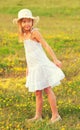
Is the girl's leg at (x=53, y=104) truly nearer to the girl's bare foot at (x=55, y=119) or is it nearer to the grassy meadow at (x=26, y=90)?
the girl's bare foot at (x=55, y=119)

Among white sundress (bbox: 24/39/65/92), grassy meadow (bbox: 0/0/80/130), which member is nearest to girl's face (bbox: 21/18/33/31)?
white sundress (bbox: 24/39/65/92)

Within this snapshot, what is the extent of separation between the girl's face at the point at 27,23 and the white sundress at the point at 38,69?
8.1 inches

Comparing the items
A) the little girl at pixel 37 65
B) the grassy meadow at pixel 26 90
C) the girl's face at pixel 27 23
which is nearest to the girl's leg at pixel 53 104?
the little girl at pixel 37 65

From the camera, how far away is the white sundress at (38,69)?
7.70 meters

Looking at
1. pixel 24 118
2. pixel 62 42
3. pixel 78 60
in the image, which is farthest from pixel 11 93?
pixel 62 42

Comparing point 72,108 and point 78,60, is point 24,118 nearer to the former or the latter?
point 72,108

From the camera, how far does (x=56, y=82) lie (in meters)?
7.59

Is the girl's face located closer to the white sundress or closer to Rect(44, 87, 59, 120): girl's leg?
the white sundress

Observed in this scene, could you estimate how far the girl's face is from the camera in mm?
7723

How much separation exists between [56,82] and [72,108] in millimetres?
902

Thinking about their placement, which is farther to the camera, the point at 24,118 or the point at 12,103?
the point at 12,103

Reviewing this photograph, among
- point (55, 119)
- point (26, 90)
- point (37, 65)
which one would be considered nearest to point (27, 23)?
point (37, 65)

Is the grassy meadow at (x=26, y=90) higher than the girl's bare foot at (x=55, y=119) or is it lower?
lower

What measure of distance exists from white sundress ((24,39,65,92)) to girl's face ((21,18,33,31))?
0.67 feet
